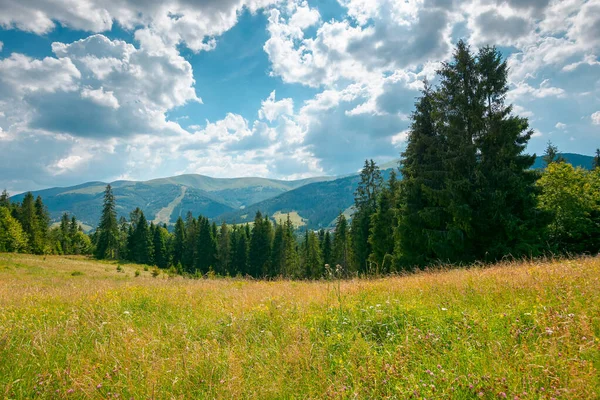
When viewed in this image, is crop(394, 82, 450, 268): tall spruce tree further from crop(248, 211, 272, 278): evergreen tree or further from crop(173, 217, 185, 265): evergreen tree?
crop(173, 217, 185, 265): evergreen tree

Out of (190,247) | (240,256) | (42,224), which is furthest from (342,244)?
(42,224)

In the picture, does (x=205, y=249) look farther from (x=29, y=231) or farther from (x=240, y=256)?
(x=29, y=231)

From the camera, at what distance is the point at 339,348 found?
4.04 metres

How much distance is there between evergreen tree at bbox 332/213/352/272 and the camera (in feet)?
154

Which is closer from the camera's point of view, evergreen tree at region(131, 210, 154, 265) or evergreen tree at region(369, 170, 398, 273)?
evergreen tree at region(369, 170, 398, 273)

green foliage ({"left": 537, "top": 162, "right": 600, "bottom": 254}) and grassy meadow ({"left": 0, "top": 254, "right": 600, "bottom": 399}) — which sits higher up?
green foliage ({"left": 537, "top": 162, "right": 600, "bottom": 254})

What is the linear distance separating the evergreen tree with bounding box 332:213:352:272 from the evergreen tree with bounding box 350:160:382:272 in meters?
7.23

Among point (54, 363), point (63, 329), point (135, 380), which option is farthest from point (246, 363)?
point (63, 329)

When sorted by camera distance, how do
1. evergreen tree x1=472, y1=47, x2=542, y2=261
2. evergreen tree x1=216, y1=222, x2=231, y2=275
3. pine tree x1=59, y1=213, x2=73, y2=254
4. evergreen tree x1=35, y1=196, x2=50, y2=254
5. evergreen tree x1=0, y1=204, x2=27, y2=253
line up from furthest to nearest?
pine tree x1=59, y1=213, x2=73, y2=254 → evergreen tree x1=35, y1=196, x2=50, y2=254 → evergreen tree x1=216, y1=222, x2=231, y2=275 → evergreen tree x1=0, y1=204, x2=27, y2=253 → evergreen tree x1=472, y1=47, x2=542, y2=261

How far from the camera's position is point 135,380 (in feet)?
11.4

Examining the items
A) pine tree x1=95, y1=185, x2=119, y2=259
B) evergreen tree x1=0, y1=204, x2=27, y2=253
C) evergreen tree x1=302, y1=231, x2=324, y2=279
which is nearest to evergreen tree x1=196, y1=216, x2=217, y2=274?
evergreen tree x1=302, y1=231, x2=324, y2=279

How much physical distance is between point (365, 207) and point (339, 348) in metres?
35.1

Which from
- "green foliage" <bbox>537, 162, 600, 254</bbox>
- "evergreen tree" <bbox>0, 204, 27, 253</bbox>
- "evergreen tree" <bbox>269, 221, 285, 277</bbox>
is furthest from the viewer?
"evergreen tree" <bbox>269, 221, 285, 277</bbox>

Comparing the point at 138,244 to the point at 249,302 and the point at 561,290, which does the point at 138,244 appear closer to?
the point at 249,302
